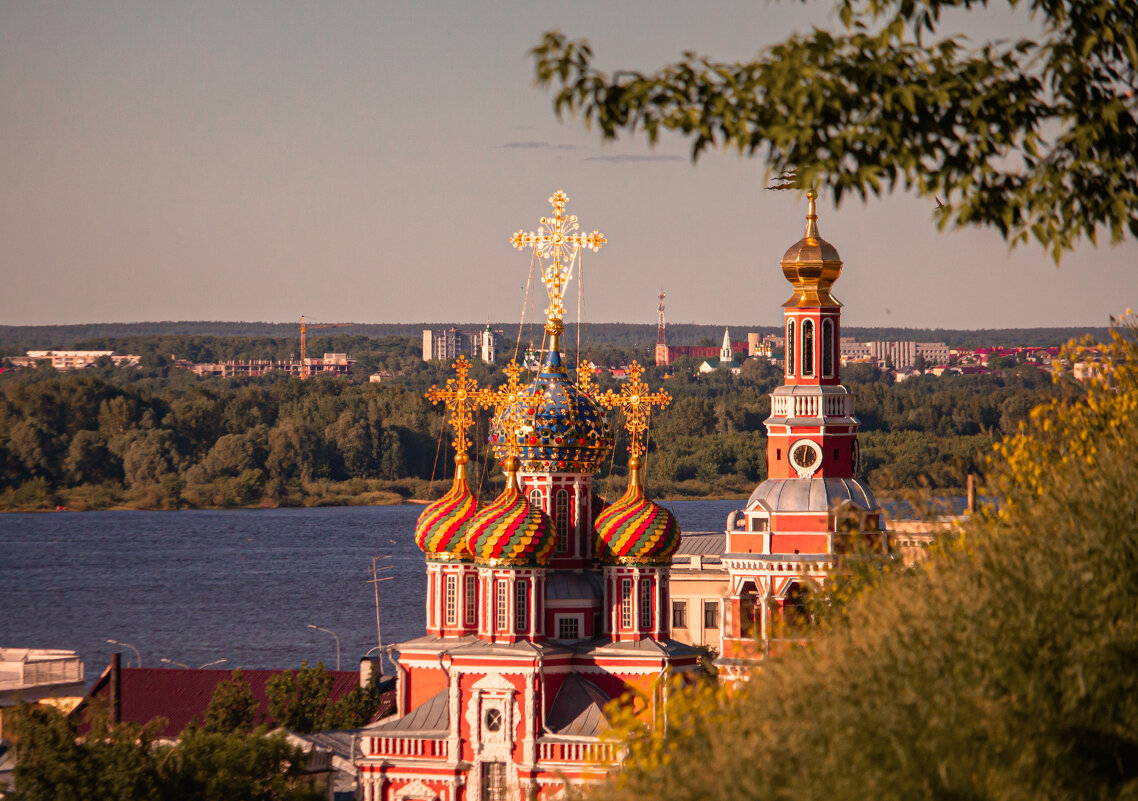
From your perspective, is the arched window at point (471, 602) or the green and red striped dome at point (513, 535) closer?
the green and red striped dome at point (513, 535)

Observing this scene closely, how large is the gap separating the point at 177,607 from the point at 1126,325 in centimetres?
4688

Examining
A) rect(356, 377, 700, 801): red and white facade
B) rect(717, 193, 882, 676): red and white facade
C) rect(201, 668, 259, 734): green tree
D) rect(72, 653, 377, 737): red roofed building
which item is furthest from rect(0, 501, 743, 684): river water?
rect(717, 193, 882, 676): red and white facade

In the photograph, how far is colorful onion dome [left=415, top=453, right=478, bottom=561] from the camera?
2141 cm

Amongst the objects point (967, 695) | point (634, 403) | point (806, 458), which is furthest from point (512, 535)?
point (967, 695)

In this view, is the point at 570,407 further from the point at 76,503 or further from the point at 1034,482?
the point at 76,503

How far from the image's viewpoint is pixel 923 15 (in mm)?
8438

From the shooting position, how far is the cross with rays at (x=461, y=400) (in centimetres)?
2298

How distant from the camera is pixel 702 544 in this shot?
1447 inches

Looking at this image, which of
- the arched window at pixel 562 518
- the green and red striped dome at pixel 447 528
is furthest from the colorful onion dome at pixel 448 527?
the arched window at pixel 562 518

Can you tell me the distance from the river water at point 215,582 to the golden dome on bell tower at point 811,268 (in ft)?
71.9

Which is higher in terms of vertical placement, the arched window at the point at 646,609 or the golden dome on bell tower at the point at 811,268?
the golden dome on bell tower at the point at 811,268

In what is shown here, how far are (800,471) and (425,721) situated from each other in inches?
174

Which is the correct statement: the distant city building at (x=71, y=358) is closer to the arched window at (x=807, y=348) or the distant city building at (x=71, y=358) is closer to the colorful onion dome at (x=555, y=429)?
the colorful onion dome at (x=555, y=429)

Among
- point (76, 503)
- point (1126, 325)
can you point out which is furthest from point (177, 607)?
point (1126, 325)
